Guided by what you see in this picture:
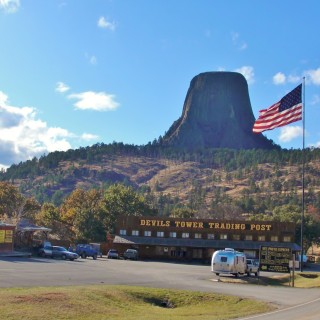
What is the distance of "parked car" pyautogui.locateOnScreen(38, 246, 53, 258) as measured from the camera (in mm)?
50969

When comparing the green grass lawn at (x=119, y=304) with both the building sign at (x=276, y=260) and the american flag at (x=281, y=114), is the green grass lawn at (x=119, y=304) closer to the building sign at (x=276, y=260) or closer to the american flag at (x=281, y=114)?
the building sign at (x=276, y=260)

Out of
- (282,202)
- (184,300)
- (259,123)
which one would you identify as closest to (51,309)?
(184,300)

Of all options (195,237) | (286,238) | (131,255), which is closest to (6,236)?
(131,255)

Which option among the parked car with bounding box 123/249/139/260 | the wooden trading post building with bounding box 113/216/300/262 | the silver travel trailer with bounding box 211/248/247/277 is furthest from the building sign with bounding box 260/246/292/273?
the wooden trading post building with bounding box 113/216/300/262

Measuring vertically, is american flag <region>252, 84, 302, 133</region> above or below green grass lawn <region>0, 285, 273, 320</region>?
above

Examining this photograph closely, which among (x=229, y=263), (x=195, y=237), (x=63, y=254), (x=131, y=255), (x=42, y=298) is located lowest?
(x=131, y=255)

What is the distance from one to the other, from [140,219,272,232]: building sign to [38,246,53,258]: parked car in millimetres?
24096

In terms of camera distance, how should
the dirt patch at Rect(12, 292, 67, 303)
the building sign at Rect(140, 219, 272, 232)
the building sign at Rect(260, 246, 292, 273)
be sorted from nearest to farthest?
1. the dirt patch at Rect(12, 292, 67, 303)
2. the building sign at Rect(260, 246, 292, 273)
3. the building sign at Rect(140, 219, 272, 232)

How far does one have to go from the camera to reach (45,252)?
51156 mm

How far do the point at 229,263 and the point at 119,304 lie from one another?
18.4 m

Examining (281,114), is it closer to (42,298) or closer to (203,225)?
(42,298)

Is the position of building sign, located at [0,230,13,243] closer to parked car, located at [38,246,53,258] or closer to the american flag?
parked car, located at [38,246,53,258]

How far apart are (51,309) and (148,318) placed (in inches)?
137

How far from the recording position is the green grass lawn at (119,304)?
18.1 meters
